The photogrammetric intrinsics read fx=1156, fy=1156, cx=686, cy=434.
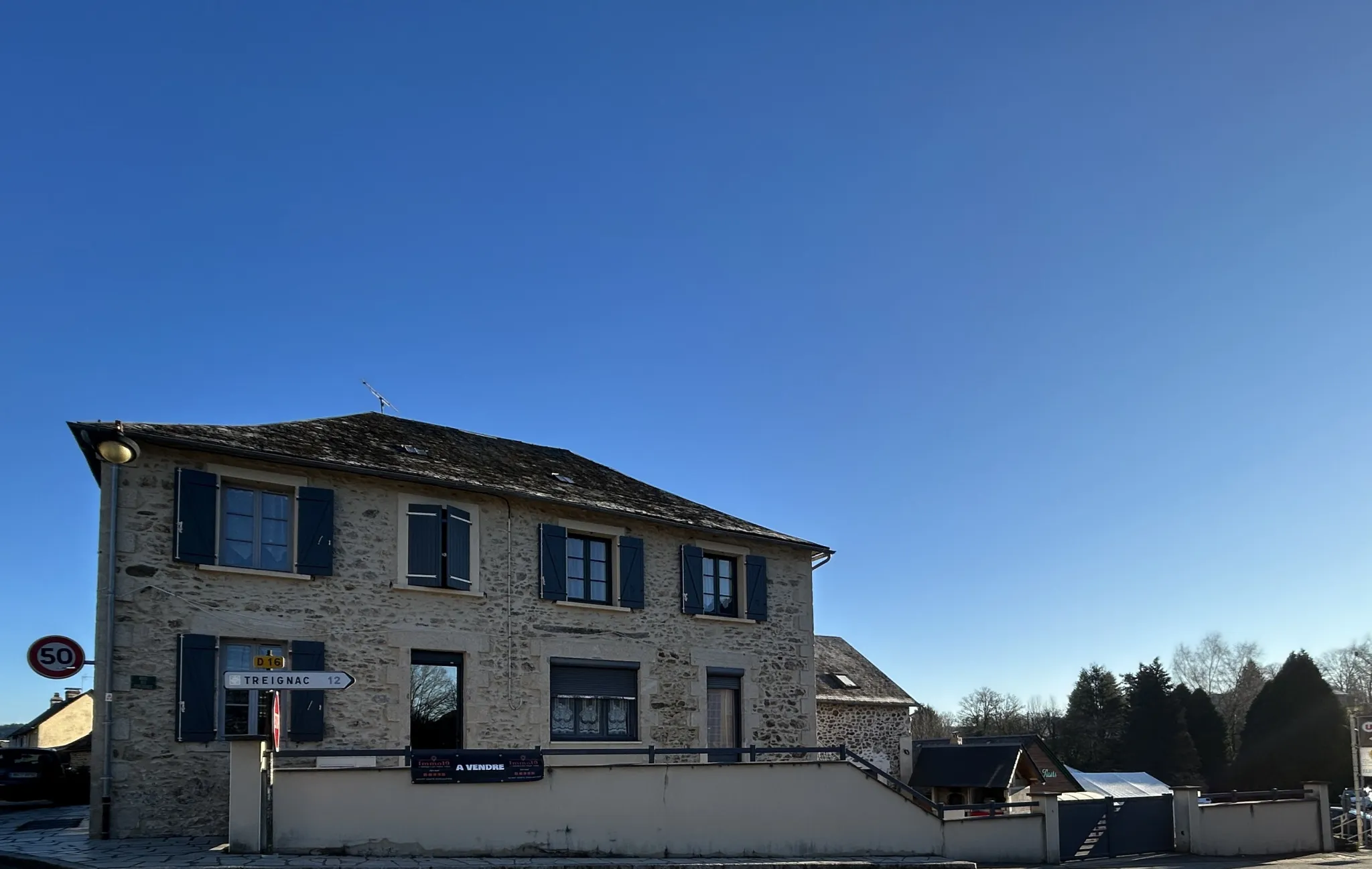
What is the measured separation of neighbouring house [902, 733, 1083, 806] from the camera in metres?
28.3

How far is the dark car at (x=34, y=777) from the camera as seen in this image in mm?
18812

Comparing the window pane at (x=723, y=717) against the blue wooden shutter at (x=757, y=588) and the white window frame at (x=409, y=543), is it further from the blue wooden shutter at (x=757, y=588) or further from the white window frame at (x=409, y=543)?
the white window frame at (x=409, y=543)

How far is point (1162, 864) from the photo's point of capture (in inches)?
727

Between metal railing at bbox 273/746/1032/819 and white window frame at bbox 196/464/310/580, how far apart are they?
228 cm

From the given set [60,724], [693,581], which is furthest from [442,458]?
[60,724]

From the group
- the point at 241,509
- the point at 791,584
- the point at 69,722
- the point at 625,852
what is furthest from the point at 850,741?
the point at 69,722

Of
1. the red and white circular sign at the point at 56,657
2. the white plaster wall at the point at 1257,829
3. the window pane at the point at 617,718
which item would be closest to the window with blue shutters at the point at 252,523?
the red and white circular sign at the point at 56,657

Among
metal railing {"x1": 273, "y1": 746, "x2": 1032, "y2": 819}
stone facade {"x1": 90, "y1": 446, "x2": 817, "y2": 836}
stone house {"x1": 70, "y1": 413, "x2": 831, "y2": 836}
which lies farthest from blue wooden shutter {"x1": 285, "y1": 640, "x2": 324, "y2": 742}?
metal railing {"x1": 273, "y1": 746, "x2": 1032, "y2": 819}

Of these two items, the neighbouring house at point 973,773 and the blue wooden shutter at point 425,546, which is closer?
the blue wooden shutter at point 425,546

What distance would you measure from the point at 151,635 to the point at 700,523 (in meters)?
8.77

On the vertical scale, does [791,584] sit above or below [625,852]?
above

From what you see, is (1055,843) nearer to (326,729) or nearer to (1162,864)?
(1162,864)

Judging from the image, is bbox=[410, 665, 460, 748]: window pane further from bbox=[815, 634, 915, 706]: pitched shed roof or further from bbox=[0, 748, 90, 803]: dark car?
bbox=[815, 634, 915, 706]: pitched shed roof

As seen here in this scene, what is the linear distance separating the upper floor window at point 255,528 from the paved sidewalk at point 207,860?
3.44m
